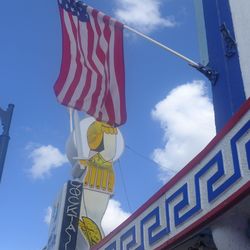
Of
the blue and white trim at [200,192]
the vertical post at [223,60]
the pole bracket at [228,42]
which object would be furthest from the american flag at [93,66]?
the blue and white trim at [200,192]

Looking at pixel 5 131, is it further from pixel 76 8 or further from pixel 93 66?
pixel 76 8

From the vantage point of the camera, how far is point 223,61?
7523 mm

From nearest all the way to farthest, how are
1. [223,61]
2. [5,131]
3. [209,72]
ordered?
[223,61], [209,72], [5,131]

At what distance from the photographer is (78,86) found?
812 cm

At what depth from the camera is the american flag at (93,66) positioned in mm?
7957

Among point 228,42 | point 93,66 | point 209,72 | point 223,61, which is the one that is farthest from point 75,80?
point 228,42

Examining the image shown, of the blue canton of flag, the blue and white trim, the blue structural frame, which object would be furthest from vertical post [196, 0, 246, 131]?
the blue canton of flag

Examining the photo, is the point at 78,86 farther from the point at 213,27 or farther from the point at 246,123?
the point at 246,123

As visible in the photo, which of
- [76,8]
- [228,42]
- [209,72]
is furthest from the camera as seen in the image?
[76,8]

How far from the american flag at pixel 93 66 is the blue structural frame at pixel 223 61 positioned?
160 centimetres

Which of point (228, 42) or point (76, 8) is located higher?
point (76, 8)

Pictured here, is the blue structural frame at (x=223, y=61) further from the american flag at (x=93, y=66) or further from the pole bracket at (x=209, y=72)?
the american flag at (x=93, y=66)

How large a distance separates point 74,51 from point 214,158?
14.2ft

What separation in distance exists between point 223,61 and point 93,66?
2239 millimetres
